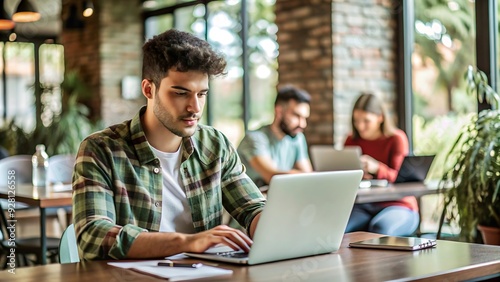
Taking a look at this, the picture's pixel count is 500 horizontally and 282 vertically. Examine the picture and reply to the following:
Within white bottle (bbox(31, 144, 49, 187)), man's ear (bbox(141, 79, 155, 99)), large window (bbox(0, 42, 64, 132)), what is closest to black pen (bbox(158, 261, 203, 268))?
man's ear (bbox(141, 79, 155, 99))

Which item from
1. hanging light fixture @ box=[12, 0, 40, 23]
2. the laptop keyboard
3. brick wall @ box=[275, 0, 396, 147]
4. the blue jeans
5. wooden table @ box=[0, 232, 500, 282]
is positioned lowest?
the blue jeans

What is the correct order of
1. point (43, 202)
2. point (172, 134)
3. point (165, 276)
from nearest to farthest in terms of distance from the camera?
point (165, 276)
point (172, 134)
point (43, 202)

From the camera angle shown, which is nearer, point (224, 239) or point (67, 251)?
point (224, 239)

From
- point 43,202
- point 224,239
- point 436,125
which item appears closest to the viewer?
point 224,239

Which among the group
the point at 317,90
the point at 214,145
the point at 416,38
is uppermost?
the point at 416,38

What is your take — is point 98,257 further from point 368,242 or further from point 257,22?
point 257,22

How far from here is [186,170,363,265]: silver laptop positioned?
1.85 m

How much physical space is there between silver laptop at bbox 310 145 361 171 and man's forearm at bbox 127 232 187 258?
8.11 feet

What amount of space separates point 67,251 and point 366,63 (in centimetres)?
403

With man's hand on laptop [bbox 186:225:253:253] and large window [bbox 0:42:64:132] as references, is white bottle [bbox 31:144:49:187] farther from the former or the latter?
large window [bbox 0:42:64:132]

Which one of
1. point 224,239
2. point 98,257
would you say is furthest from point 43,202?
point 224,239

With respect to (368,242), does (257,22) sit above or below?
above

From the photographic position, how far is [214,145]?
2.46 metres

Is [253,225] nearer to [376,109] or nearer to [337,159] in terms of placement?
[337,159]
